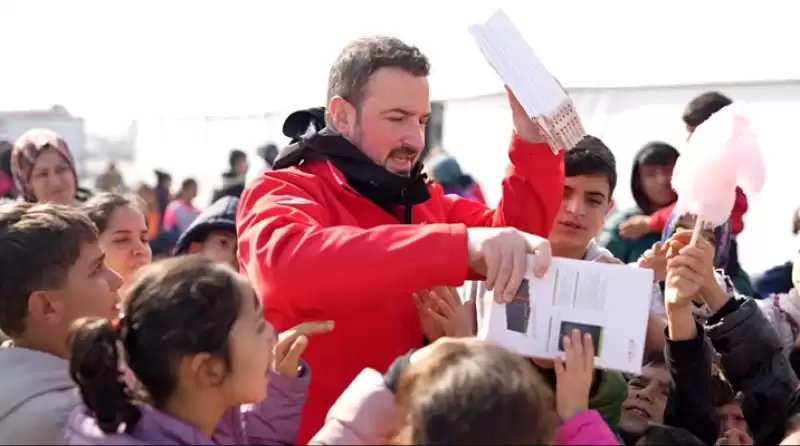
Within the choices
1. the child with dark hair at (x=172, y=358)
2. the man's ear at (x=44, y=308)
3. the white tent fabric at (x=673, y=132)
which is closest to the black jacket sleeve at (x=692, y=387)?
the child with dark hair at (x=172, y=358)

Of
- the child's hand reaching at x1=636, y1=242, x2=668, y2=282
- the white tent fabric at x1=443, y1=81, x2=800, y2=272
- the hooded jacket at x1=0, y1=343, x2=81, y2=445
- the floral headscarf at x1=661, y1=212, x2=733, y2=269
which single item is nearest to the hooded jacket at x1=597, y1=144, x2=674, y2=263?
the white tent fabric at x1=443, y1=81, x2=800, y2=272

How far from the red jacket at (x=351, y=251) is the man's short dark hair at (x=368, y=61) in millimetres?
194

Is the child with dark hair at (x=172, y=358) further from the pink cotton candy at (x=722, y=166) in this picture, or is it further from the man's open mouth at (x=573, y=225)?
the man's open mouth at (x=573, y=225)

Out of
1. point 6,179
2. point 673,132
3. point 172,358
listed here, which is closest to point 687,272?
point 172,358

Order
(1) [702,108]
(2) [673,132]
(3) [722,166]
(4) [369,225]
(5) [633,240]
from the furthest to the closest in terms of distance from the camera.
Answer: (2) [673,132] → (5) [633,240] → (1) [702,108] → (4) [369,225] → (3) [722,166]

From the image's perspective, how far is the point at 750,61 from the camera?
6.07 meters

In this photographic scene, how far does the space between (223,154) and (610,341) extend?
40.5 ft

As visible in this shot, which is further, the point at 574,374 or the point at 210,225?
the point at 210,225

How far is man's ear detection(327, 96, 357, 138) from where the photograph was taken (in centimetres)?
229

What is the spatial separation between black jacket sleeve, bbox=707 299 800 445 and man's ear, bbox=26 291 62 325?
1625 millimetres

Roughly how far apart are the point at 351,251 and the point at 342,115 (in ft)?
1.72

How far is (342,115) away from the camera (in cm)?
231

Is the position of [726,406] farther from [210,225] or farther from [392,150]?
[210,225]

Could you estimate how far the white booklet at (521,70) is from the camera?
2031 millimetres
